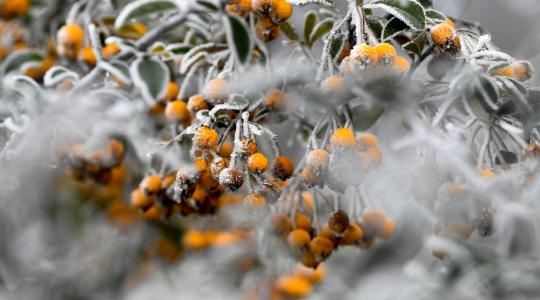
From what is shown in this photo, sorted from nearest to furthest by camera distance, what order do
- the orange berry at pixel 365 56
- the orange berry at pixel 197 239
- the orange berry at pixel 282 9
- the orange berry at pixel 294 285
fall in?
the orange berry at pixel 365 56
the orange berry at pixel 282 9
the orange berry at pixel 294 285
the orange berry at pixel 197 239

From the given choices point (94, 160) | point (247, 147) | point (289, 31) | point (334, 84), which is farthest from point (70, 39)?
point (334, 84)

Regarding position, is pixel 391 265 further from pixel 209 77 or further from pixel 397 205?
pixel 209 77

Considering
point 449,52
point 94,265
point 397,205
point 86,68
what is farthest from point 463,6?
point 94,265

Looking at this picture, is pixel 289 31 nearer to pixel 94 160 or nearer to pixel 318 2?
pixel 318 2

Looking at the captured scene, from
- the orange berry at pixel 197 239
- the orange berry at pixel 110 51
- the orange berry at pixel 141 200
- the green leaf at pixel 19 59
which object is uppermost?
the orange berry at pixel 110 51

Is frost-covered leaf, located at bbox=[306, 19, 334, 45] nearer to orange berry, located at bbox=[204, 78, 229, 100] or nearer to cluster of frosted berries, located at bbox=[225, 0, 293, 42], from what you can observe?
cluster of frosted berries, located at bbox=[225, 0, 293, 42]

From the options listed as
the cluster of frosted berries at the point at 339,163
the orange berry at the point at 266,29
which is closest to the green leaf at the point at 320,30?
the orange berry at the point at 266,29

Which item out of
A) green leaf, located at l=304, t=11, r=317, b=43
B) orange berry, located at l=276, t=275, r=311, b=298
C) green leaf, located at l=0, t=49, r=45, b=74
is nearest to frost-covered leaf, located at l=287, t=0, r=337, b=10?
green leaf, located at l=304, t=11, r=317, b=43

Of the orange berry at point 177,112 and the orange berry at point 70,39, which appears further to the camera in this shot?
the orange berry at point 70,39

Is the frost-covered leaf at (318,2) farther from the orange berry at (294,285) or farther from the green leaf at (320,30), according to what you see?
the orange berry at (294,285)
